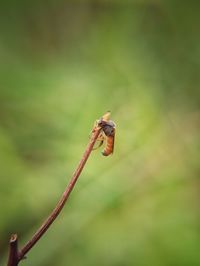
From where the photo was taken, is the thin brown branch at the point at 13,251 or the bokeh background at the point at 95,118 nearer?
the thin brown branch at the point at 13,251

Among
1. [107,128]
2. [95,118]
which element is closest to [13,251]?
[107,128]

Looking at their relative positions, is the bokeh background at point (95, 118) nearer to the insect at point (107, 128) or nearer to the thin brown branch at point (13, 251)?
the insect at point (107, 128)

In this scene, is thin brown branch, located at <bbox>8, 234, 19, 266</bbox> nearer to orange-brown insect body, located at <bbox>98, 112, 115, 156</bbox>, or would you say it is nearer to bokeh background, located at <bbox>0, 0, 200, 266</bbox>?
orange-brown insect body, located at <bbox>98, 112, 115, 156</bbox>

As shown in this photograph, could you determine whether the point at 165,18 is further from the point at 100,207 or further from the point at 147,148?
the point at 100,207

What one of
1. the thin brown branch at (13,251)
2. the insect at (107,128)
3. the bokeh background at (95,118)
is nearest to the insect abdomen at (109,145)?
the insect at (107,128)

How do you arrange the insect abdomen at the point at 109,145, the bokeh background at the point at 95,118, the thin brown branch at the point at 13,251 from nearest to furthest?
the thin brown branch at the point at 13,251, the insect abdomen at the point at 109,145, the bokeh background at the point at 95,118

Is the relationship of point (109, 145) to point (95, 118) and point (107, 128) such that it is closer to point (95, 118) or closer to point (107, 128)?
point (107, 128)

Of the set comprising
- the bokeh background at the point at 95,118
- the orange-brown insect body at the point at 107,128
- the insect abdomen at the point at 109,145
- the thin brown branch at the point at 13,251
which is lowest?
the thin brown branch at the point at 13,251

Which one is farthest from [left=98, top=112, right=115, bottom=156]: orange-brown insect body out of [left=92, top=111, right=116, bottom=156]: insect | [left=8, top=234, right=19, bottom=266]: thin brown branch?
[left=8, top=234, right=19, bottom=266]: thin brown branch

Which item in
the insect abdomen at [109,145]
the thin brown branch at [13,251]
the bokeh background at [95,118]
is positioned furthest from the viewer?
the bokeh background at [95,118]
